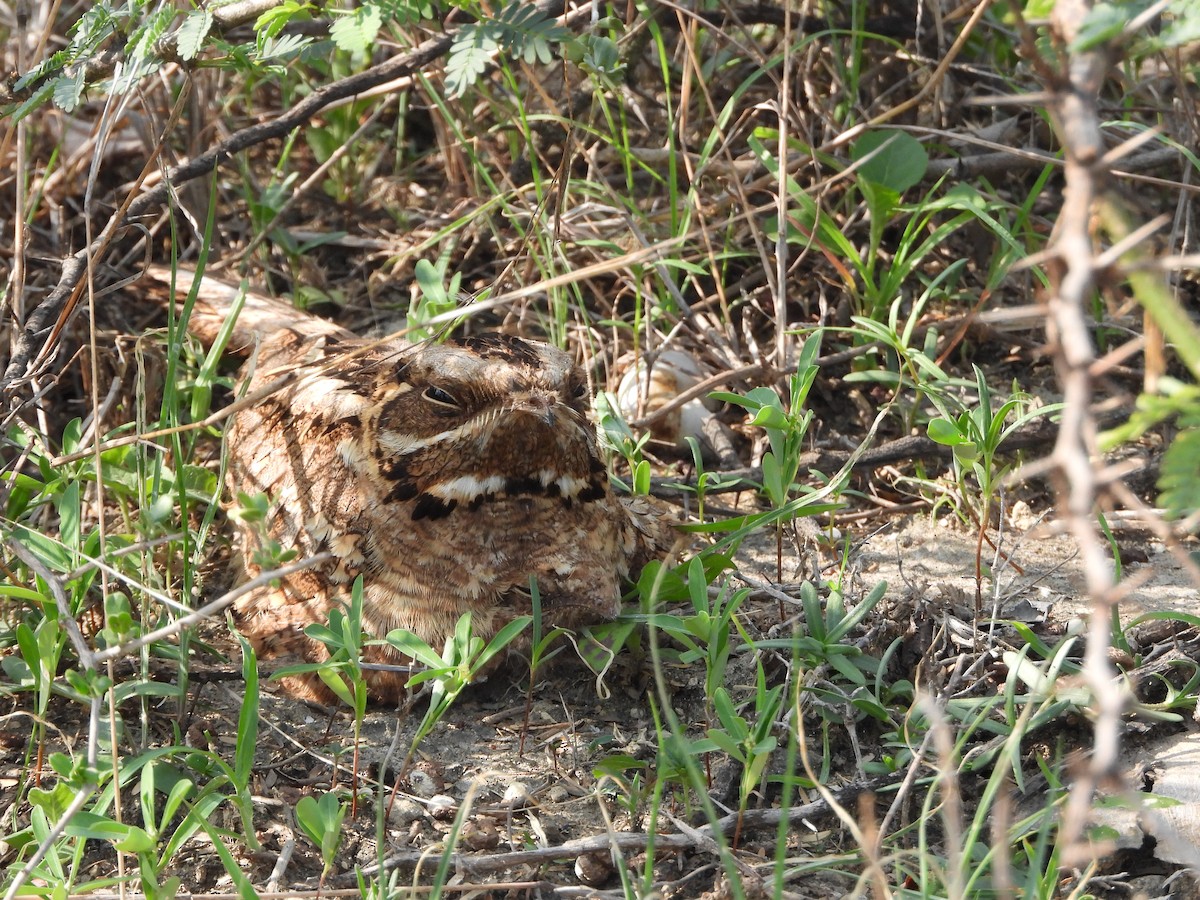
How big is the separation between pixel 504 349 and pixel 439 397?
20cm

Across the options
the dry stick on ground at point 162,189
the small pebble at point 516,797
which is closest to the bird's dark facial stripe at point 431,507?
the small pebble at point 516,797

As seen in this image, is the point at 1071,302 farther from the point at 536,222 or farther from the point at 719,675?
the point at 536,222

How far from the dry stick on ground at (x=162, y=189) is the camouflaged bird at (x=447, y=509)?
0.45 metres

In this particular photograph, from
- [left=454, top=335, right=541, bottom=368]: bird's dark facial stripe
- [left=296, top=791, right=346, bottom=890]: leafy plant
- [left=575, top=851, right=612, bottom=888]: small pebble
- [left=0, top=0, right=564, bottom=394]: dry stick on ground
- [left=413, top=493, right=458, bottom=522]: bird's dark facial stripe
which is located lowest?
[left=575, top=851, right=612, bottom=888]: small pebble

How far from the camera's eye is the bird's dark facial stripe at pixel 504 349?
2973mm

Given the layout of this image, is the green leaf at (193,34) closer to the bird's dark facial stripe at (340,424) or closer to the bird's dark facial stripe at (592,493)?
the bird's dark facial stripe at (340,424)

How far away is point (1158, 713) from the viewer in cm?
248

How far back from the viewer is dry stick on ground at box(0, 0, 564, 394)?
287 cm

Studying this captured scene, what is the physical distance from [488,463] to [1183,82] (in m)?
2.40

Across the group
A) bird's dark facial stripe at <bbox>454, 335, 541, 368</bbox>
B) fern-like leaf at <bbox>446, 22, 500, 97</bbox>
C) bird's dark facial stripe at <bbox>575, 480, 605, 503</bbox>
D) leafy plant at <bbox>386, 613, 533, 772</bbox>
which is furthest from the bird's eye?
fern-like leaf at <bbox>446, 22, 500, 97</bbox>

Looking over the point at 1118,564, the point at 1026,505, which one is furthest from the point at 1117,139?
the point at 1118,564

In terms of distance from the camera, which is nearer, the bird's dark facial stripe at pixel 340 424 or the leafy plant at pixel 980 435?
the leafy plant at pixel 980 435

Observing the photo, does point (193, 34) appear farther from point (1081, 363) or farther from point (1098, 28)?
point (1081, 363)

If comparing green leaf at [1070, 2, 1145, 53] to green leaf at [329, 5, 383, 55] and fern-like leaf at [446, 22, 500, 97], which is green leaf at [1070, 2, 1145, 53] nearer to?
fern-like leaf at [446, 22, 500, 97]
